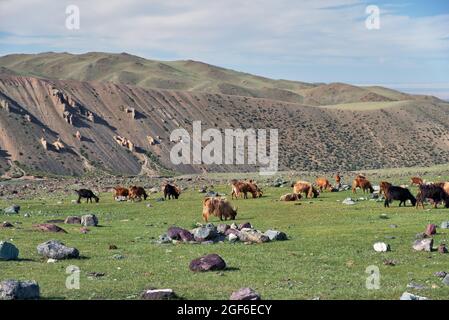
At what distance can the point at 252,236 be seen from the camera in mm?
25375

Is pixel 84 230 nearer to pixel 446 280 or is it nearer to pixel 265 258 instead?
pixel 265 258

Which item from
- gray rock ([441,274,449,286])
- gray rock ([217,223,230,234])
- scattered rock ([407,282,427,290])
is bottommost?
gray rock ([217,223,230,234])

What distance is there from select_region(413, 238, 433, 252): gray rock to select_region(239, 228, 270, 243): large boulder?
5.96m

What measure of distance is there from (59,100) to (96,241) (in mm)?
101220

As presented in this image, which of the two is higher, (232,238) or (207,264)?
(207,264)

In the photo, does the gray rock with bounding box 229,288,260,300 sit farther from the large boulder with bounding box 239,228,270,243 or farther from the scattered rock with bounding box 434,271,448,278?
the large boulder with bounding box 239,228,270,243

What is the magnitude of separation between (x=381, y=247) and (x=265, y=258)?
4.17 metres

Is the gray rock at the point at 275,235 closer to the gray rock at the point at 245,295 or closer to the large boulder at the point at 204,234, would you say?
the large boulder at the point at 204,234

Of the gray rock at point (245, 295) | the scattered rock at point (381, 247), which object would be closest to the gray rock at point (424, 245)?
the scattered rock at point (381, 247)

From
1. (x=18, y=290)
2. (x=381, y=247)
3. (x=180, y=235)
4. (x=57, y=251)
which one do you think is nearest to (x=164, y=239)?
(x=180, y=235)

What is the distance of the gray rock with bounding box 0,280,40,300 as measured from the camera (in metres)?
14.6

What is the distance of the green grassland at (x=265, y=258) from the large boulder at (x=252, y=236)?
519 millimetres

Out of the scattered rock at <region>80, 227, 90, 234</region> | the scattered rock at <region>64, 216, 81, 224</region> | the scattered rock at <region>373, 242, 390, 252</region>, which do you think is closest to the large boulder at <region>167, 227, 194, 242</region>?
the scattered rock at <region>80, 227, 90, 234</region>
